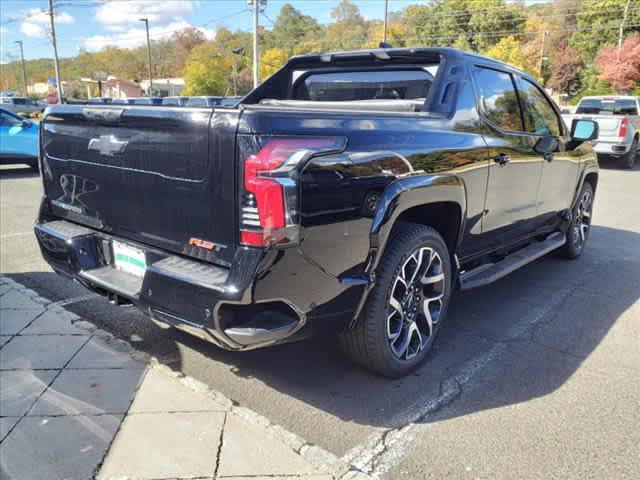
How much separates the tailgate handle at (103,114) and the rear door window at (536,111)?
10.2ft

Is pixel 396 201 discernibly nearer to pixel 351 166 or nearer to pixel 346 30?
pixel 351 166

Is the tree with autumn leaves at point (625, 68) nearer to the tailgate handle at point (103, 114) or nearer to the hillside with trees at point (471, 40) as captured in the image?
the hillside with trees at point (471, 40)

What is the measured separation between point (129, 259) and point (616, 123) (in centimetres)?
1368

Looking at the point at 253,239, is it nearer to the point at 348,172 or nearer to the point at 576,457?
the point at 348,172

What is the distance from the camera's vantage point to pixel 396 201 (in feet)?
8.79

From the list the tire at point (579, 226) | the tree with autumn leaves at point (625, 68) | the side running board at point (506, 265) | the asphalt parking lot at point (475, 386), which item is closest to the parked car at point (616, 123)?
the tire at point (579, 226)

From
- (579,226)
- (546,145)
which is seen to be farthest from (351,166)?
(579,226)

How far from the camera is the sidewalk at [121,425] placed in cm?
227

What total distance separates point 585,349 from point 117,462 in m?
2.97

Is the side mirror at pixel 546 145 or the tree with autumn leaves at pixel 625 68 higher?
the tree with autumn leaves at pixel 625 68

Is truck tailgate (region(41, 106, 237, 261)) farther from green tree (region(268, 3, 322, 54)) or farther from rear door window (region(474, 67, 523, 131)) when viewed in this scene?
green tree (region(268, 3, 322, 54))

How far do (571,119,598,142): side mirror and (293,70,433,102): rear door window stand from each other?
6.42 ft

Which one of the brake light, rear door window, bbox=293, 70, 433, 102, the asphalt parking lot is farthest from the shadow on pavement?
the brake light

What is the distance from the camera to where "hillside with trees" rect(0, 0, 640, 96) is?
168ft
